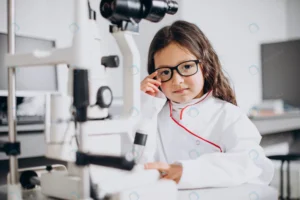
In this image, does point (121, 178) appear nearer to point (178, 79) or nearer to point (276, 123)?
point (178, 79)

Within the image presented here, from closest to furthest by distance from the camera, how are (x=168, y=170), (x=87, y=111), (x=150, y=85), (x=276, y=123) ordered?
Result: (x=87, y=111), (x=168, y=170), (x=150, y=85), (x=276, y=123)

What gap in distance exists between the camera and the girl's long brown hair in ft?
3.23

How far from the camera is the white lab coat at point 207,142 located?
0.70 m

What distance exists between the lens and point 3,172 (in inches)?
83.8

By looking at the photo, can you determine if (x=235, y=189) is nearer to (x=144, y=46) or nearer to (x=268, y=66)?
(x=144, y=46)

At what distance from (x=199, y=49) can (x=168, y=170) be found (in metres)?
0.46

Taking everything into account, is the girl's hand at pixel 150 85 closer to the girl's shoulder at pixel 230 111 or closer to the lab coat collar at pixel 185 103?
the lab coat collar at pixel 185 103

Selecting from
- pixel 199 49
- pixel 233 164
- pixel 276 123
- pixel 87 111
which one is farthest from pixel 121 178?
pixel 276 123

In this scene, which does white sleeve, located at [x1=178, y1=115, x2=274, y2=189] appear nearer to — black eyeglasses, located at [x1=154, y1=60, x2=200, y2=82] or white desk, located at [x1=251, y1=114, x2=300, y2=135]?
black eyeglasses, located at [x1=154, y1=60, x2=200, y2=82]

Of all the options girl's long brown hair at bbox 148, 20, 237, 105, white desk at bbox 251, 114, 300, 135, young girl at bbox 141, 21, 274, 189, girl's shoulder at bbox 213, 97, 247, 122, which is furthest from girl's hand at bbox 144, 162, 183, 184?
white desk at bbox 251, 114, 300, 135

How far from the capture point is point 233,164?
729 mm

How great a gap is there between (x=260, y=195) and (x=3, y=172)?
187 cm

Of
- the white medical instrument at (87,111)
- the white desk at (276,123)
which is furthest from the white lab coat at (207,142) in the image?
the white desk at (276,123)

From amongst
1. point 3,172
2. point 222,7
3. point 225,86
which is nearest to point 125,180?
point 225,86
